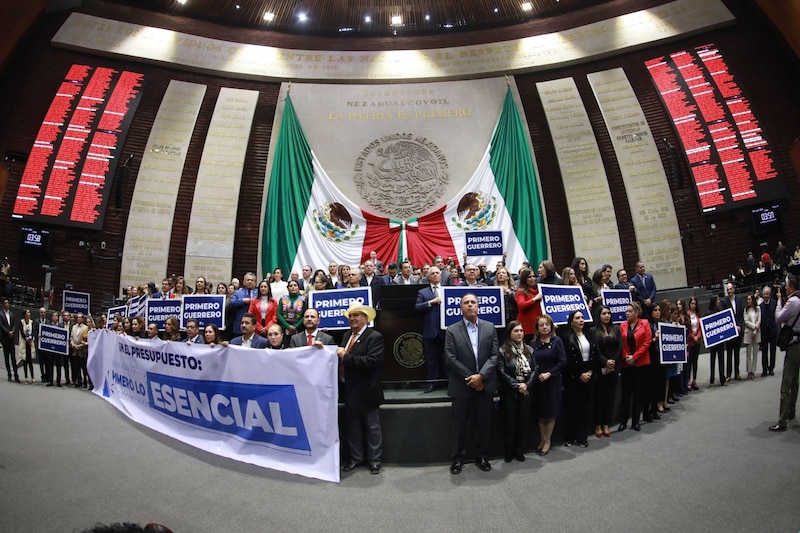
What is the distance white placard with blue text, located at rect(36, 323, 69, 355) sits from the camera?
8.34m

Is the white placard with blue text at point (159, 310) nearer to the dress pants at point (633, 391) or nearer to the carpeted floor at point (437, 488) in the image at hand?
the carpeted floor at point (437, 488)

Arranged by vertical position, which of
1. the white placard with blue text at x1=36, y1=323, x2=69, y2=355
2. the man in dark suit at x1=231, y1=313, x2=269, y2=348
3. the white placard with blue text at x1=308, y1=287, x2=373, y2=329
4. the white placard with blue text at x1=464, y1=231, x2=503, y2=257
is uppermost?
the white placard with blue text at x1=464, y1=231, x2=503, y2=257

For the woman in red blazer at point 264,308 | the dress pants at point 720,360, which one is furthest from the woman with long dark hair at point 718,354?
the woman in red blazer at point 264,308

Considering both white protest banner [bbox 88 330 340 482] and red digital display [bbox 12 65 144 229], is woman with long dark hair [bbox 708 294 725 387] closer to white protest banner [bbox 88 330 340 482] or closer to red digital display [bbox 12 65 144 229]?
white protest banner [bbox 88 330 340 482]

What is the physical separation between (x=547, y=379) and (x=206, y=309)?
4383mm

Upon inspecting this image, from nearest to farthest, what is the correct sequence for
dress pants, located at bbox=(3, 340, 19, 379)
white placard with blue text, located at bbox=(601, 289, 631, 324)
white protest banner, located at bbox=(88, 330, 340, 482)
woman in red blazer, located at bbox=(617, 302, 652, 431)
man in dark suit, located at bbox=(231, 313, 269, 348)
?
1. white protest banner, located at bbox=(88, 330, 340, 482)
2. man in dark suit, located at bbox=(231, 313, 269, 348)
3. woman in red blazer, located at bbox=(617, 302, 652, 431)
4. white placard with blue text, located at bbox=(601, 289, 631, 324)
5. dress pants, located at bbox=(3, 340, 19, 379)

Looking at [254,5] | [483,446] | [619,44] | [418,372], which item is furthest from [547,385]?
[254,5]

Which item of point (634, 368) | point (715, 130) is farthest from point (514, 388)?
point (715, 130)

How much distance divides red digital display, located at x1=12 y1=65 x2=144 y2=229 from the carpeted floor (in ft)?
29.3

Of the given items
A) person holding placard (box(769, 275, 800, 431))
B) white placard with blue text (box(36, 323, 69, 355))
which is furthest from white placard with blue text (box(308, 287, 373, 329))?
white placard with blue text (box(36, 323, 69, 355))

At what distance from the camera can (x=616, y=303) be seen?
19.6ft

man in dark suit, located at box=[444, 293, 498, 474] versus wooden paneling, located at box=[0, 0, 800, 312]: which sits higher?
wooden paneling, located at box=[0, 0, 800, 312]

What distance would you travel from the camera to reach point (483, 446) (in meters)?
4.33

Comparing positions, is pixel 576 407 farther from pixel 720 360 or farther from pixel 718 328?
pixel 720 360
